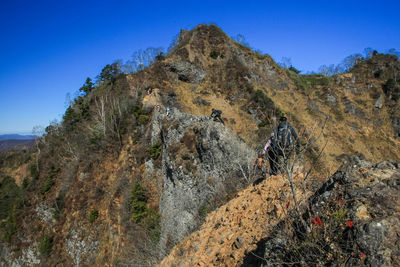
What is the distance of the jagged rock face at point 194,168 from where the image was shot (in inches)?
586

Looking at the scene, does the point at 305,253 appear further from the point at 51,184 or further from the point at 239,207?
the point at 51,184

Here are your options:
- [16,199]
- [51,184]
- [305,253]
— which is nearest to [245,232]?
[305,253]

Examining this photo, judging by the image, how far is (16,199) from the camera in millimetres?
31766

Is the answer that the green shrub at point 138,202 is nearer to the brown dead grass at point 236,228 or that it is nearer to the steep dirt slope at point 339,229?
the brown dead grass at point 236,228

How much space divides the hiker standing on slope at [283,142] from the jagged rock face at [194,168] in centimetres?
823

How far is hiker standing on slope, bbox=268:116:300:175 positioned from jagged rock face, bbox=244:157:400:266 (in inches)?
35.4

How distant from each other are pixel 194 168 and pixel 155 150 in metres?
5.81

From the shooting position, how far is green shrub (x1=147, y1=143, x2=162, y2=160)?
2045 cm

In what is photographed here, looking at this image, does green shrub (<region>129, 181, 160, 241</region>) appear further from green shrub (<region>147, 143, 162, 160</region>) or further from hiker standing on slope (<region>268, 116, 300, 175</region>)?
hiker standing on slope (<region>268, 116, 300, 175</region>)

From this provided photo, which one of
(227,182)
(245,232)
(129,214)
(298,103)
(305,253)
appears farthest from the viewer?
(298,103)

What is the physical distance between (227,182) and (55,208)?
2426 cm

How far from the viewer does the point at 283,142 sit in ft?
17.2

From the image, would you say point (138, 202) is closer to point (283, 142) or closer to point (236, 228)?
point (236, 228)

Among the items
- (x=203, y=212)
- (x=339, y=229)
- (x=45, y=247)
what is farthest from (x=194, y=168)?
(x=45, y=247)
